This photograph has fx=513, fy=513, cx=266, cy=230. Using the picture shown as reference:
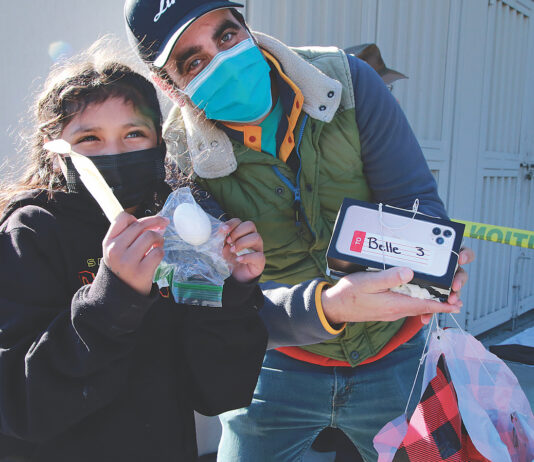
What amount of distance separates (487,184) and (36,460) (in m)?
4.26

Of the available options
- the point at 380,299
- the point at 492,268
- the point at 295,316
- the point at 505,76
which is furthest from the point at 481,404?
the point at 505,76

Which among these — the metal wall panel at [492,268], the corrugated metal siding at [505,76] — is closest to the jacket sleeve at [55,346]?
the metal wall panel at [492,268]

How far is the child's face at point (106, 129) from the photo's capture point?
1273 mm

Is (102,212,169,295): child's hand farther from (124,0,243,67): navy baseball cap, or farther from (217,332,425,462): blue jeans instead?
(217,332,425,462): blue jeans

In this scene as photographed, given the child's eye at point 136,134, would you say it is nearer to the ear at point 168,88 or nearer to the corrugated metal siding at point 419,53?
the ear at point 168,88

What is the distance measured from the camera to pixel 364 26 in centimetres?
339

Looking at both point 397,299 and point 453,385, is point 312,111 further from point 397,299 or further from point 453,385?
point 453,385

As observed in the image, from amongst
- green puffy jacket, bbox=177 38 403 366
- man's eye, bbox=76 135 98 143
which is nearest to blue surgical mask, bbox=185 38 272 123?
green puffy jacket, bbox=177 38 403 366

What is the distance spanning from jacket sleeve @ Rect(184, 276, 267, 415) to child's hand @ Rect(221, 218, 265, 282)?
3cm

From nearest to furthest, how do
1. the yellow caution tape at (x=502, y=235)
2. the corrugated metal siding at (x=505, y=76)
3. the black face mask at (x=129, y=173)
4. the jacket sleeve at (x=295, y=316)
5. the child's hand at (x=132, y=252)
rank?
the child's hand at (x=132, y=252) → the black face mask at (x=129, y=173) → the jacket sleeve at (x=295, y=316) → the yellow caution tape at (x=502, y=235) → the corrugated metal siding at (x=505, y=76)

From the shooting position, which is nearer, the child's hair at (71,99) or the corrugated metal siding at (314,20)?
the child's hair at (71,99)

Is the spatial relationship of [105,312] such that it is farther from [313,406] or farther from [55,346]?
[313,406]

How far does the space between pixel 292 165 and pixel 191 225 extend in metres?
0.55

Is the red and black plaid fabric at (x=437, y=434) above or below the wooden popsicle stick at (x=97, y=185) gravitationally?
below
